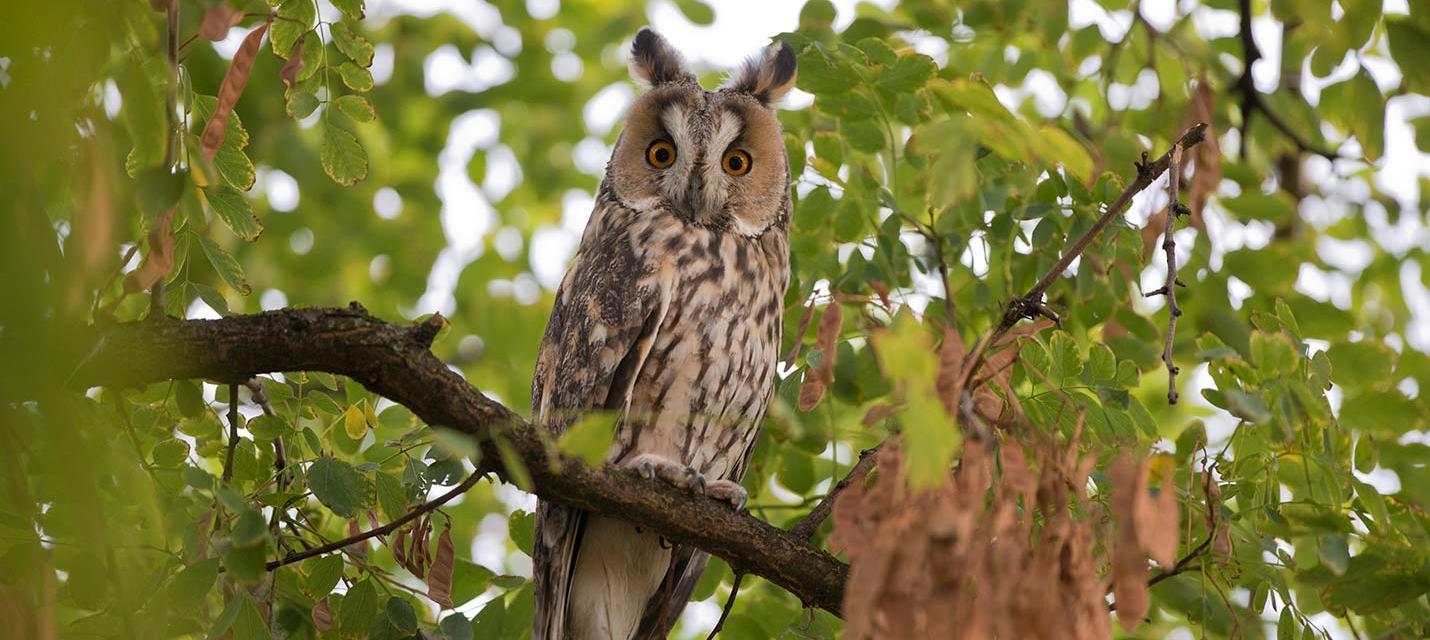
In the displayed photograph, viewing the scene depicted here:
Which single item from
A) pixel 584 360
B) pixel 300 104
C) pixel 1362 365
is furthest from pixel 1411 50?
pixel 300 104

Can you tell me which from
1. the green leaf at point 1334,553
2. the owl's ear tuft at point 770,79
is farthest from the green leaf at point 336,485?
the owl's ear tuft at point 770,79

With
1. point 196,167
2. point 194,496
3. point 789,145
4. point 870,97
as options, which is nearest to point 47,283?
Result: point 196,167

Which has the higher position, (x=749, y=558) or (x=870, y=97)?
(x=870, y=97)

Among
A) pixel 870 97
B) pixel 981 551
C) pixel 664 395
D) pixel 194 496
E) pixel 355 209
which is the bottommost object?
pixel 981 551

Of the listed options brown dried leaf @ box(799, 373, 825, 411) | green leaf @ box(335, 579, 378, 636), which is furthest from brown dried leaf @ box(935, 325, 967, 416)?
green leaf @ box(335, 579, 378, 636)

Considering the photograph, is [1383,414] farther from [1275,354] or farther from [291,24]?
[291,24]

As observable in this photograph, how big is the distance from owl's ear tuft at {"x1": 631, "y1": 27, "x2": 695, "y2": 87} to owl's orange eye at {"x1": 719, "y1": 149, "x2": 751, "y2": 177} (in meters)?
0.38

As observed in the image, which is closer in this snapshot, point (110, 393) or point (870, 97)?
point (110, 393)

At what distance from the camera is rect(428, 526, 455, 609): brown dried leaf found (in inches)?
81.1

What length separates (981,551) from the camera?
1354mm

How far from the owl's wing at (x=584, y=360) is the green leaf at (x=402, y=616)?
2.09 feet

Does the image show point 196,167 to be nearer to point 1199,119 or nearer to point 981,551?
point 981,551

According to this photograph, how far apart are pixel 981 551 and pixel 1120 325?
1669 mm

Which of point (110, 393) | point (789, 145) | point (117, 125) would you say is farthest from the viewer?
point (789, 145)
